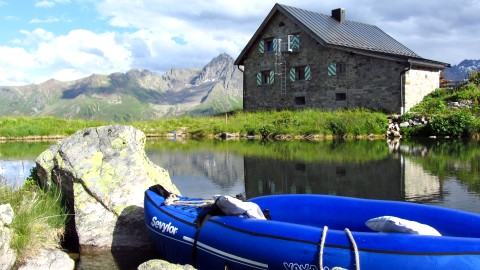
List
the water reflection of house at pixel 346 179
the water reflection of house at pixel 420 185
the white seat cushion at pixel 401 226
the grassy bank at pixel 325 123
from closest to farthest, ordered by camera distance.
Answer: the white seat cushion at pixel 401 226
the water reflection of house at pixel 420 185
the water reflection of house at pixel 346 179
the grassy bank at pixel 325 123

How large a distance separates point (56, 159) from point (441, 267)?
18.5ft

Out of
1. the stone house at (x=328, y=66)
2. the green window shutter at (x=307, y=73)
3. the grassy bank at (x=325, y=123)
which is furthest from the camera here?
the green window shutter at (x=307, y=73)

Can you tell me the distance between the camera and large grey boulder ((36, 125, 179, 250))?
22.7 ft

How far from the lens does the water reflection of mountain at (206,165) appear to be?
42.8 ft

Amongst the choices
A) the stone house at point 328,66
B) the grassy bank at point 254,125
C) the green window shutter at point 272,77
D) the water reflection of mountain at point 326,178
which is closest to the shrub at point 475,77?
the stone house at point 328,66

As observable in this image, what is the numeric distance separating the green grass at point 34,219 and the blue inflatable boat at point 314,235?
1.32 m

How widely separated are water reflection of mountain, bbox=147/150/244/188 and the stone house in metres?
13.6

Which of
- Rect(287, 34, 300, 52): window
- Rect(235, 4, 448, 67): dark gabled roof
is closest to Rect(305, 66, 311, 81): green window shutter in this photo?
Rect(287, 34, 300, 52): window

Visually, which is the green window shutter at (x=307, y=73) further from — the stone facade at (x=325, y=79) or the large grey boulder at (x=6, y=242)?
the large grey boulder at (x=6, y=242)

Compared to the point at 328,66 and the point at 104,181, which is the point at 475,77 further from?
the point at 104,181

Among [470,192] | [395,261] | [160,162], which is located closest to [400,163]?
[470,192]

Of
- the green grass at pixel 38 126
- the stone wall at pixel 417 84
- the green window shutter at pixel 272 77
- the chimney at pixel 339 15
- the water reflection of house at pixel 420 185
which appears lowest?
the water reflection of house at pixel 420 185

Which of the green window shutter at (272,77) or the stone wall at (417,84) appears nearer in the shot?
the stone wall at (417,84)

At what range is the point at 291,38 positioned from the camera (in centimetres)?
3425
